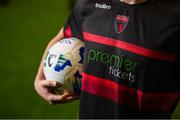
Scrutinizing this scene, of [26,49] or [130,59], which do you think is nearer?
[130,59]

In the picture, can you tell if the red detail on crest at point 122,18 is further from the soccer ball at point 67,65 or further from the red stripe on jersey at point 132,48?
the soccer ball at point 67,65

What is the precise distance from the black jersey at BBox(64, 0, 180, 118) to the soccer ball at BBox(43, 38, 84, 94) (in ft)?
0.20

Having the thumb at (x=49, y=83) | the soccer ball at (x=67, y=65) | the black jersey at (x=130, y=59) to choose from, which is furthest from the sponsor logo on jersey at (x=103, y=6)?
the thumb at (x=49, y=83)

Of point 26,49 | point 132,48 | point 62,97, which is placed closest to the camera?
point 132,48

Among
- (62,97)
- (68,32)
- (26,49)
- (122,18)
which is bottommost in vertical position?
(26,49)

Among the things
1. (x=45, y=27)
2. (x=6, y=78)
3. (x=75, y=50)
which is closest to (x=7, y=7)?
(x=45, y=27)

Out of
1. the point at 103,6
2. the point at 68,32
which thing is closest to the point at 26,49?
the point at 68,32

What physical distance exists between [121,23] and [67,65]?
217 millimetres

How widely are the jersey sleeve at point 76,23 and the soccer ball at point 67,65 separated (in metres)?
0.02

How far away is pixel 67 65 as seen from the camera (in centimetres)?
107

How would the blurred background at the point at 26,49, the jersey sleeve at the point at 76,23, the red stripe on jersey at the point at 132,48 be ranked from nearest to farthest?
the red stripe on jersey at the point at 132,48, the jersey sleeve at the point at 76,23, the blurred background at the point at 26,49

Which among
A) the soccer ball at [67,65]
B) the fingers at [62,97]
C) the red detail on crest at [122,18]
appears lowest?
the fingers at [62,97]

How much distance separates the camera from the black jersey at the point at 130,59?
885mm

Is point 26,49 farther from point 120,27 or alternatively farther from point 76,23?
point 120,27
